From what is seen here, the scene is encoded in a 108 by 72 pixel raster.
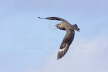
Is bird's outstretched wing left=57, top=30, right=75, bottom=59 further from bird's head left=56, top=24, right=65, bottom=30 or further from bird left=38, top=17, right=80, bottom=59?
bird's head left=56, top=24, right=65, bottom=30

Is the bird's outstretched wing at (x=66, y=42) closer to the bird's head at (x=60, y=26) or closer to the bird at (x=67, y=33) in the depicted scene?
the bird at (x=67, y=33)

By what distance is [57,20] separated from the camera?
136 ft

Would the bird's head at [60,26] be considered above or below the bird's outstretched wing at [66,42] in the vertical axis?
above

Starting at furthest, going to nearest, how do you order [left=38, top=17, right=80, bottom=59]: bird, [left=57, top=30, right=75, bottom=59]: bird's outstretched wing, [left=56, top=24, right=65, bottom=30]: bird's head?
[left=56, top=24, right=65, bottom=30]: bird's head
[left=38, top=17, right=80, bottom=59]: bird
[left=57, top=30, right=75, bottom=59]: bird's outstretched wing

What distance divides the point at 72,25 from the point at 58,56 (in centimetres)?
188

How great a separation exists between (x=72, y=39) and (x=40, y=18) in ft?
6.92

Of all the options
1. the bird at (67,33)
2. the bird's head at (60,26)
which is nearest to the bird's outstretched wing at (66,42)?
the bird at (67,33)

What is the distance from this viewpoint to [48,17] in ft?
135

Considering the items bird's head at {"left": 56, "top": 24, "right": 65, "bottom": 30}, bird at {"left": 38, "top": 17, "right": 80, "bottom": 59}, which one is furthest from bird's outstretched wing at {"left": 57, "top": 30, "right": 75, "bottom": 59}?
bird's head at {"left": 56, "top": 24, "right": 65, "bottom": 30}

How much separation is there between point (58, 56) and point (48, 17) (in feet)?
7.46

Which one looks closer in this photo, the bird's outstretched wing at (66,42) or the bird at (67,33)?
the bird's outstretched wing at (66,42)

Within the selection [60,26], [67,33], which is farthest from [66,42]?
[60,26]

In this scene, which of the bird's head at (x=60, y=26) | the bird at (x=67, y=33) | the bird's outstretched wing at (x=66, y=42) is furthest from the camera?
the bird's head at (x=60, y=26)

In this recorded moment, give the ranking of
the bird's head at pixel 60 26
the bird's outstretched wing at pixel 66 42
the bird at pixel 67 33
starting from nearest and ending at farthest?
1. the bird's outstretched wing at pixel 66 42
2. the bird at pixel 67 33
3. the bird's head at pixel 60 26
